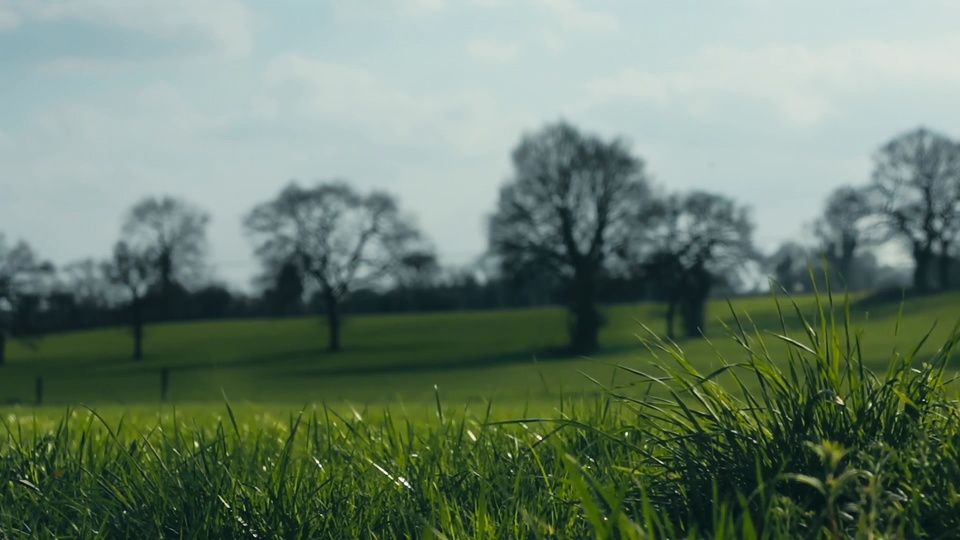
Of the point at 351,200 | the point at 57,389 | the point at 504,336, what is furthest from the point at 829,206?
the point at 57,389

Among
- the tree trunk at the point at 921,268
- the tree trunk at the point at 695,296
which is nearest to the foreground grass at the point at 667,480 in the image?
the tree trunk at the point at 695,296

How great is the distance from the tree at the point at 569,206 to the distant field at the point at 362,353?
13.8 ft

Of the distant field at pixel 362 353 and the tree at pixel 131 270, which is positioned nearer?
the distant field at pixel 362 353

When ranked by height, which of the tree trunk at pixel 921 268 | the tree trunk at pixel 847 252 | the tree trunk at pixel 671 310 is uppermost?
the tree trunk at pixel 921 268

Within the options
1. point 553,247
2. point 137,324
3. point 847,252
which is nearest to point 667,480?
point 847,252

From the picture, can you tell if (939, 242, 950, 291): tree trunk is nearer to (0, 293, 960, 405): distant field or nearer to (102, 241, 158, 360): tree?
(0, 293, 960, 405): distant field

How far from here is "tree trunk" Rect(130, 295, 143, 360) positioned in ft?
207

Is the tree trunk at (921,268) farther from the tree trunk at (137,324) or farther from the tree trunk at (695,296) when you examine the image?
the tree trunk at (137,324)

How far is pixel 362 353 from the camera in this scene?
6406cm

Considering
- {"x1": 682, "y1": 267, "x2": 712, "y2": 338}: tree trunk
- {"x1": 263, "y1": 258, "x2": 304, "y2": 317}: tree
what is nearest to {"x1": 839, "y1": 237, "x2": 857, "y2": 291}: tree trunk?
{"x1": 682, "y1": 267, "x2": 712, "y2": 338}: tree trunk

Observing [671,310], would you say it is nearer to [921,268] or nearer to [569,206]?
[569,206]

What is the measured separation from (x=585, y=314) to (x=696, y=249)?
8136 millimetres

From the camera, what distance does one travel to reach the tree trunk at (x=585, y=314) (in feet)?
174

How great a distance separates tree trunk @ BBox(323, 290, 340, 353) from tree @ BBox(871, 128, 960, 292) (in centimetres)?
3388
